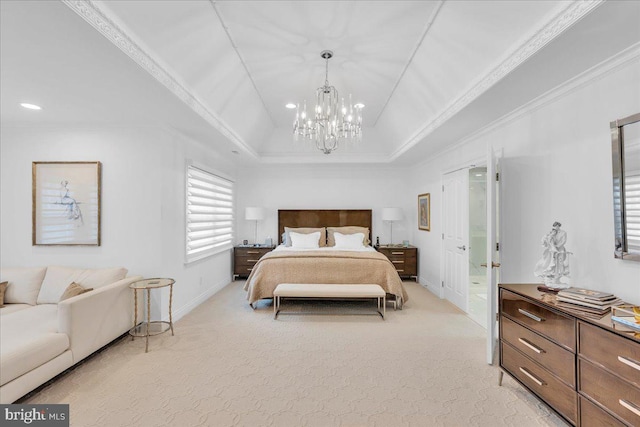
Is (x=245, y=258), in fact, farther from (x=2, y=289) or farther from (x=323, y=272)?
(x=2, y=289)

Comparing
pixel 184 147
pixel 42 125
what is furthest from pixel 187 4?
pixel 42 125

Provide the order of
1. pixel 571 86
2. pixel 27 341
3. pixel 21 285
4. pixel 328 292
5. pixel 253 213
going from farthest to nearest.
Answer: pixel 253 213 → pixel 328 292 → pixel 21 285 → pixel 571 86 → pixel 27 341

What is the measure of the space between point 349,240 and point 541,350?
3.96m

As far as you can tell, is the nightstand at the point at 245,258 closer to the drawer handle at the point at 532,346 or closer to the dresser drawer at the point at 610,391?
the drawer handle at the point at 532,346

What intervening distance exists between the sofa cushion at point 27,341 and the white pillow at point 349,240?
13.9 ft

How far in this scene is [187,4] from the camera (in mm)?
2188

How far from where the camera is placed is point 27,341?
224 centimetres

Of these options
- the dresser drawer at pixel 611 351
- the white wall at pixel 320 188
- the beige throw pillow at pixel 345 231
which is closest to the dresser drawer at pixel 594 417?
the dresser drawer at pixel 611 351

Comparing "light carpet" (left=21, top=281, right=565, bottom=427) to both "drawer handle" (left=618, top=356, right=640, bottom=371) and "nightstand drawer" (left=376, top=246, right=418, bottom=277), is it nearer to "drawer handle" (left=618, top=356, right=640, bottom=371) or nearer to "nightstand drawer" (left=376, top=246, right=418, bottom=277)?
"drawer handle" (left=618, top=356, right=640, bottom=371)

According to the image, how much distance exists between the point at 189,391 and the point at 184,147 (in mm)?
3076

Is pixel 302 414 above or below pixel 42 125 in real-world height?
below

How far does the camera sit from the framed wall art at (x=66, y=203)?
3543mm

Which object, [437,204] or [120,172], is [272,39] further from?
[437,204]

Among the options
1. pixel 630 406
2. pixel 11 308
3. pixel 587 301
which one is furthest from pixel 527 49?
pixel 11 308
